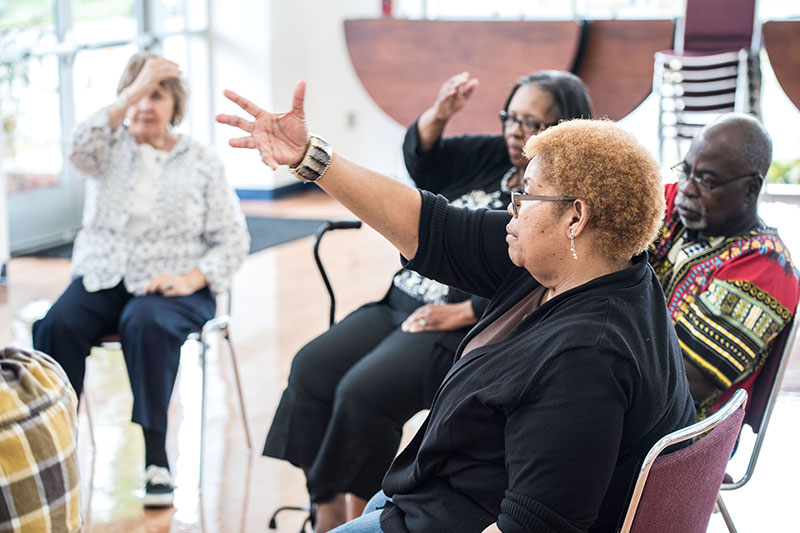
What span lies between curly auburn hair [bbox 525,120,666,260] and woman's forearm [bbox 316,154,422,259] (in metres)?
0.32

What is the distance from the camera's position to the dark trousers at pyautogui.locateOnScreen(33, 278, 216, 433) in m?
2.64

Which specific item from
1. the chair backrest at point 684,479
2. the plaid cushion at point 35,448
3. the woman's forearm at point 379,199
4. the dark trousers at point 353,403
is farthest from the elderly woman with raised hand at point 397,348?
the plaid cushion at point 35,448

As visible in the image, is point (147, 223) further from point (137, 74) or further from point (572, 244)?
point (572, 244)

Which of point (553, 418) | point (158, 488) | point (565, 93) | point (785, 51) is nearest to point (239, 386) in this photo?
point (158, 488)

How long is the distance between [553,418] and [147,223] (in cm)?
189

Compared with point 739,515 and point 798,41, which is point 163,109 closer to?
point 739,515

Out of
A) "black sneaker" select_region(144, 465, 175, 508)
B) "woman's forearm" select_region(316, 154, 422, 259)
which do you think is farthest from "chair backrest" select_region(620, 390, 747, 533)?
"black sneaker" select_region(144, 465, 175, 508)

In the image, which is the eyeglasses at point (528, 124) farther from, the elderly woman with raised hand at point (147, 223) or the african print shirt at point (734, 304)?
the elderly woman with raised hand at point (147, 223)

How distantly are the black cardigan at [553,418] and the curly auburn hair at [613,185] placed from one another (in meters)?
0.05

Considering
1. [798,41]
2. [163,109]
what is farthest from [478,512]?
[798,41]

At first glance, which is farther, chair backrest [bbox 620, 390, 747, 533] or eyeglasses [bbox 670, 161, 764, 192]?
eyeglasses [bbox 670, 161, 764, 192]

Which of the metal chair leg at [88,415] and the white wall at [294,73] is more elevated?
the white wall at [294,73]

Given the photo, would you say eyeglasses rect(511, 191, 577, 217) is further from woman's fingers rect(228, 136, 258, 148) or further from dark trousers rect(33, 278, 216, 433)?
Answer: dark trousers rect(33, 278, 216, 433)

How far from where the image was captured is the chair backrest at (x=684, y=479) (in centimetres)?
128
